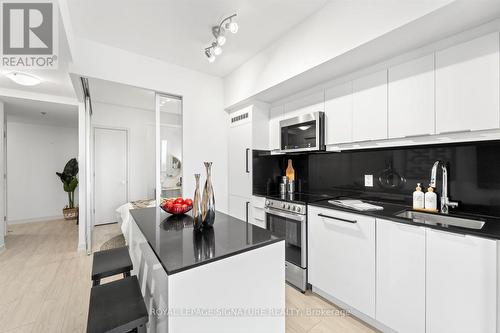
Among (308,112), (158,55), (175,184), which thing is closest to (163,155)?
(175,184)

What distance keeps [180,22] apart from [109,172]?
13.2 feet

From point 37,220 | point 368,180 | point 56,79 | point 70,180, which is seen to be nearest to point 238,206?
point 368,180

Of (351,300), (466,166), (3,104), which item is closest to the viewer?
(466,166)

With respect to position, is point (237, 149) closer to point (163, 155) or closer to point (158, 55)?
point (163, 155)

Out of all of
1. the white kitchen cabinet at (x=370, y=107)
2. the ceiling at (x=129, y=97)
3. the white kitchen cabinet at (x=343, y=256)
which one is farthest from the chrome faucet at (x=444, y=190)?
the ceiling at (x=129, y=97)

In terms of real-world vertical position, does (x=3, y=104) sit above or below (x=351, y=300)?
above

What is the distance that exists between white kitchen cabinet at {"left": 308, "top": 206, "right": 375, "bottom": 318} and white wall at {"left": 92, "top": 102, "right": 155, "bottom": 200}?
14.4ft

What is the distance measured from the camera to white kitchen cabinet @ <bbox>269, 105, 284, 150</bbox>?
2891 mm

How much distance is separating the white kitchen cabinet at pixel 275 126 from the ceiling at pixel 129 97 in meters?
1.36

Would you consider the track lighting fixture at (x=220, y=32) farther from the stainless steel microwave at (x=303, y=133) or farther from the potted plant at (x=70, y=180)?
the potted plant at (x=70, y=180)

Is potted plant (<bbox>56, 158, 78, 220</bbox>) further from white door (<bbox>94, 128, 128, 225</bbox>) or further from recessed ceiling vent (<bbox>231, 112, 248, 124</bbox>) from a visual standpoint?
recessed ceiling vent (<bbox>231, 112, 248, 124</bbox>)

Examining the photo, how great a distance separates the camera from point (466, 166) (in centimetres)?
168

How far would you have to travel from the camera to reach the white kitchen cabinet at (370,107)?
188 centimetres

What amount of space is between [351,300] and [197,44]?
121 inches
